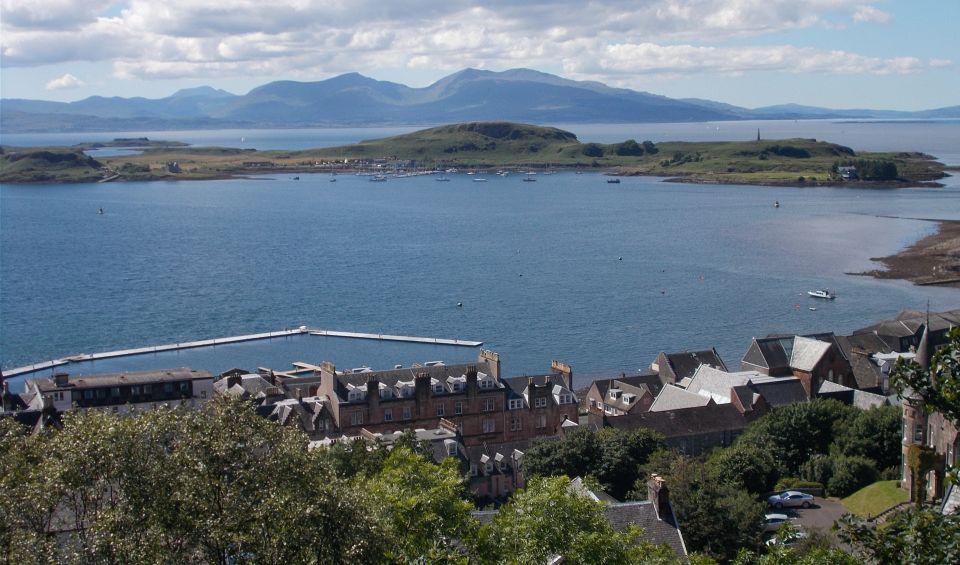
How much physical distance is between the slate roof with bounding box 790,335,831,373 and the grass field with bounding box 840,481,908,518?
1809 centimetres

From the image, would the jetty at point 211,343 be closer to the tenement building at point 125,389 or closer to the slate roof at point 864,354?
the tenement building at point 125,389

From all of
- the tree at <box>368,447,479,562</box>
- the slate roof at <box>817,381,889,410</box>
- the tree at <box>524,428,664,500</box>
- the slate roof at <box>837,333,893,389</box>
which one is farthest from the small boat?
the tree at <box>368,447,479,562</box>

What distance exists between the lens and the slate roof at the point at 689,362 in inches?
2677

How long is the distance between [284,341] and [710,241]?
87.5 meters

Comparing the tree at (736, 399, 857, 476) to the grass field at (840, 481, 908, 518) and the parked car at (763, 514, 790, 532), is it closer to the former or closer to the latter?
the grass field at (840, 481, 908, 518)

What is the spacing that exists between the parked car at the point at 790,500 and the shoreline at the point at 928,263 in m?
82.5

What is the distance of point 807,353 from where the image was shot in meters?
64.8

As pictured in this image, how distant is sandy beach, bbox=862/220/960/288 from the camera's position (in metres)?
122

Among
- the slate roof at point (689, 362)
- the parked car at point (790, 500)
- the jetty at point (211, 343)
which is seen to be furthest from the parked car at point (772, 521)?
the jetty at point (211, 343)

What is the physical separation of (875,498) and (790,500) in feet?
11.6

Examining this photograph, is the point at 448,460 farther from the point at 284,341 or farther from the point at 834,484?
the point at 284,341

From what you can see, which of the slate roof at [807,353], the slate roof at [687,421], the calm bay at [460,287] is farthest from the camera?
the calm bay at [460,287]

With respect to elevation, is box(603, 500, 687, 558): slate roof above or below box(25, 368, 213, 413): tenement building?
above

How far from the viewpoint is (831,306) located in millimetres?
106688
